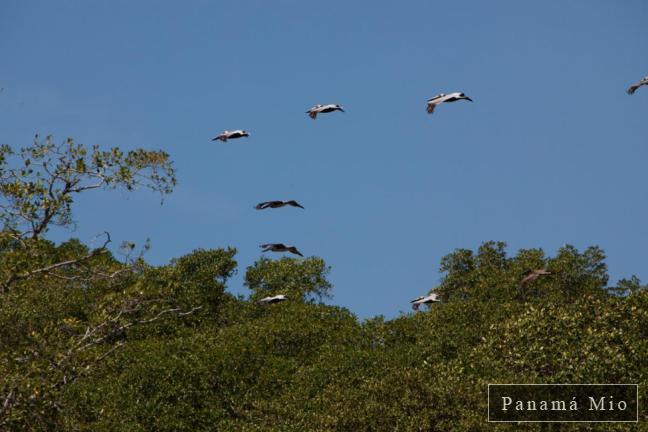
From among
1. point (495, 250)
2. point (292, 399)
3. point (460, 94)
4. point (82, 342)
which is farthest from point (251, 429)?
point (495, 250)

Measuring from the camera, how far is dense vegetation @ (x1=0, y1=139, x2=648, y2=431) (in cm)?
2497

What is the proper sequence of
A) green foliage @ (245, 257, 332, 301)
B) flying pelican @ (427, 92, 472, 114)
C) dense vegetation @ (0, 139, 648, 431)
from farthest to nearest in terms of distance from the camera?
green foliage @ (245, 257, 332, 301), flying pelican @ (427, 92, 472, 114), dense vegetation @ (0, 139, 648, 431)

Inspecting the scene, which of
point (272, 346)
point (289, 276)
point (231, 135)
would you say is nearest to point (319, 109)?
point (231, 135)

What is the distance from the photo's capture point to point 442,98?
32.6 meters

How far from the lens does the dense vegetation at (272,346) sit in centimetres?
2497

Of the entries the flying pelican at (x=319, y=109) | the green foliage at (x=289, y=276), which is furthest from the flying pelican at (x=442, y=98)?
the green foliage at (x=289, y=276)

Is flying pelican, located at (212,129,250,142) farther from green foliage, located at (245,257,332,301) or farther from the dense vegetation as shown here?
green foliage, located at (245,257,332,301)

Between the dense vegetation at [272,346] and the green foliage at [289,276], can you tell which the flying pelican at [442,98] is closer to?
the dense vegetation at [272,346]

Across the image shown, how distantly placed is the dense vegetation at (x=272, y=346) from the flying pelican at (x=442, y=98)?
9.99m

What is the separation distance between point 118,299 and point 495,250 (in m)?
37.6

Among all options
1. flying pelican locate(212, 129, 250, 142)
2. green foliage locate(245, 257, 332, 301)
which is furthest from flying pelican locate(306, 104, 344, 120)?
green foliage locate(245, 257, 332, 301)

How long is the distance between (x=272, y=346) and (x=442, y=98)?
19.3 meters

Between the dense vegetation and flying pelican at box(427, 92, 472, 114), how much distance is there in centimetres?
999

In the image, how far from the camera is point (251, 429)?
35.2m
